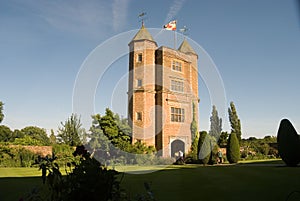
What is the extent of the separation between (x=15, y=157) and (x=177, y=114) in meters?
14.8

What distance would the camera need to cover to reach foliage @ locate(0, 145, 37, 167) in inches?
815

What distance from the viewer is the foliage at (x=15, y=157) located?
67.9 feet

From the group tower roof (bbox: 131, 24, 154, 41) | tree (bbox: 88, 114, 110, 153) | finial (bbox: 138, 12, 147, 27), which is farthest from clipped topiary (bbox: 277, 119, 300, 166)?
finial (bbox: 138, 12, 147, 27)

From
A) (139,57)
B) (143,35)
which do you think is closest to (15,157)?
(139,57)

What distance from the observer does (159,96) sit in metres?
25.8

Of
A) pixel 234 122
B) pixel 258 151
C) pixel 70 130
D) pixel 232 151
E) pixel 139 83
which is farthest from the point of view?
pixel 234 122

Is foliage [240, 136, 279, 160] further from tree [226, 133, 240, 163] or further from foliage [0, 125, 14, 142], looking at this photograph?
foliage [0, 125, 14, 142]

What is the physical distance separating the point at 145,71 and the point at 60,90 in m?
12.3

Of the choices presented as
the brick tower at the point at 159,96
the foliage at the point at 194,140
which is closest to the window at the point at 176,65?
the brick tower at the point at 159,96

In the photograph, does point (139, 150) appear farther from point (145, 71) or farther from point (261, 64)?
point (261, 64)

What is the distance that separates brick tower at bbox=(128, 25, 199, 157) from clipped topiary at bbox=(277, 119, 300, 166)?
35.3 feet

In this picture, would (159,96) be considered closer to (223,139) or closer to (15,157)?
(223,139)

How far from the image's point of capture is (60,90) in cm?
1429

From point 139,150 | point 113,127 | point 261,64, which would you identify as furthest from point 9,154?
point 261,64
